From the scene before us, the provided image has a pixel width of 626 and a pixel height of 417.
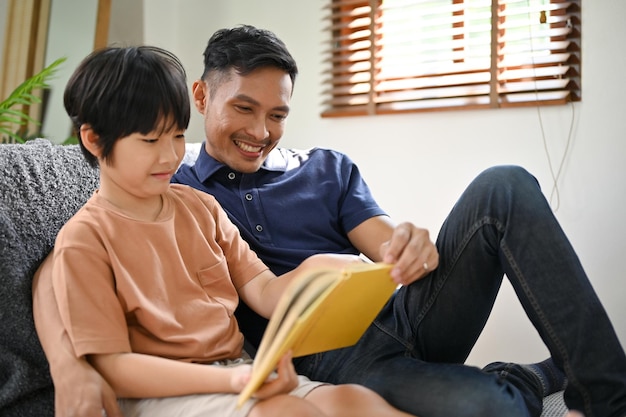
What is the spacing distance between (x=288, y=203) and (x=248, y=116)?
0.70ft

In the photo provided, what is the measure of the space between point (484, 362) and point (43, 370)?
1.89m

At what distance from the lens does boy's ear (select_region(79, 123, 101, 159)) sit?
115 cm

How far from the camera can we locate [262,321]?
1.44 metres

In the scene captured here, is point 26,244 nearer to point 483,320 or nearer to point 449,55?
point 483,320

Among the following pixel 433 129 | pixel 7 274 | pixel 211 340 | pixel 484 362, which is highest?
pixel 433 129

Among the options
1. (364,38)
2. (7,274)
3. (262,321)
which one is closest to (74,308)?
(7,274)

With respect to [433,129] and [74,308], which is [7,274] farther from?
[433,129]

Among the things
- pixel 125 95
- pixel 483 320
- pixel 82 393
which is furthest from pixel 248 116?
pixel 82 393

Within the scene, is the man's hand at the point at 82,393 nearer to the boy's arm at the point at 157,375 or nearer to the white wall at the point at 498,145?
the boy's arm at the point at 157,375

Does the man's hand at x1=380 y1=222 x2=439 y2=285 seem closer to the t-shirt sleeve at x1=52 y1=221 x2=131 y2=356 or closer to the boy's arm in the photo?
the boy's arm

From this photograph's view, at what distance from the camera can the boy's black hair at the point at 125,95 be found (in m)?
1.13

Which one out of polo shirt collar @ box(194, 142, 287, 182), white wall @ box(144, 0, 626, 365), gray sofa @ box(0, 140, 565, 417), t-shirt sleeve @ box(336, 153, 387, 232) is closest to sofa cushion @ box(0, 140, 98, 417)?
gray sofa @ box(0, 140, 565, 417)

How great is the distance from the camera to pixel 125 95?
113 centimetres

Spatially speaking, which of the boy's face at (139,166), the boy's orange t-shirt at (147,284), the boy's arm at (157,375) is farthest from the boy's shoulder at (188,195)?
the boy's arm at (157,375)
